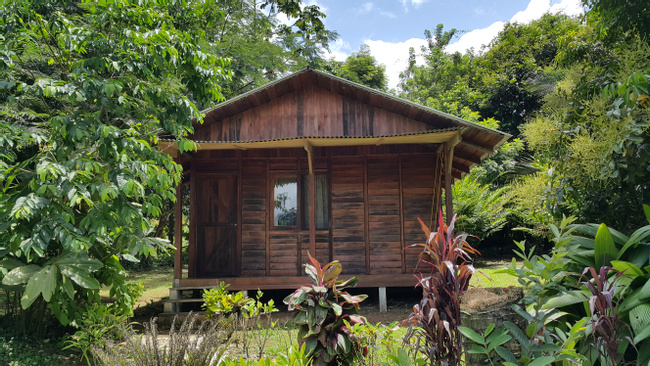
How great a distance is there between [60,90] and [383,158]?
606 centimetres

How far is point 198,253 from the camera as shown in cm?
905

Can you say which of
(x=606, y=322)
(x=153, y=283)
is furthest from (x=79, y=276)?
(x=153, y=283)

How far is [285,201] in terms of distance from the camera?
30.0ft

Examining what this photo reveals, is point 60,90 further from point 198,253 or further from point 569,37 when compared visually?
point 569,37

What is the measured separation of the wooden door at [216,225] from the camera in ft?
29.8

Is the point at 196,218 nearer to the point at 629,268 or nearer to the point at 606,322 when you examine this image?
the point at 629,268

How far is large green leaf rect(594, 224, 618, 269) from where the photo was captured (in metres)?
3.51

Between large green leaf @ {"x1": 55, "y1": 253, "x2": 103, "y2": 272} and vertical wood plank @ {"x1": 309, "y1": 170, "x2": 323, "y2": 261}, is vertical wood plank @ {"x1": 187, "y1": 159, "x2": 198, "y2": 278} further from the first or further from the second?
large green leaf @ {"x1": 55, "y1": 253, "x2": 103, "y2": 272}

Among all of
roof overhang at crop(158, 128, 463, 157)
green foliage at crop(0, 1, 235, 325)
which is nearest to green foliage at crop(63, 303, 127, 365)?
green foliage at crop(0, 1, 235, 325)

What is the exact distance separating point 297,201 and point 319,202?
1.53 ft

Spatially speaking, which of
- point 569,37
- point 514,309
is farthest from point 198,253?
point 569,37

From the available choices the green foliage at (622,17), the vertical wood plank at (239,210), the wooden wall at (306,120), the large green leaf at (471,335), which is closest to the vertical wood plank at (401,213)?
the wooden wall at (306,120)

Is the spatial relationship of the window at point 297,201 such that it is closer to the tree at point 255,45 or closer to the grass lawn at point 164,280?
the grass lawn at point 164,280

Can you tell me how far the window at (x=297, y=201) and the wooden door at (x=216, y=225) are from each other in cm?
92
